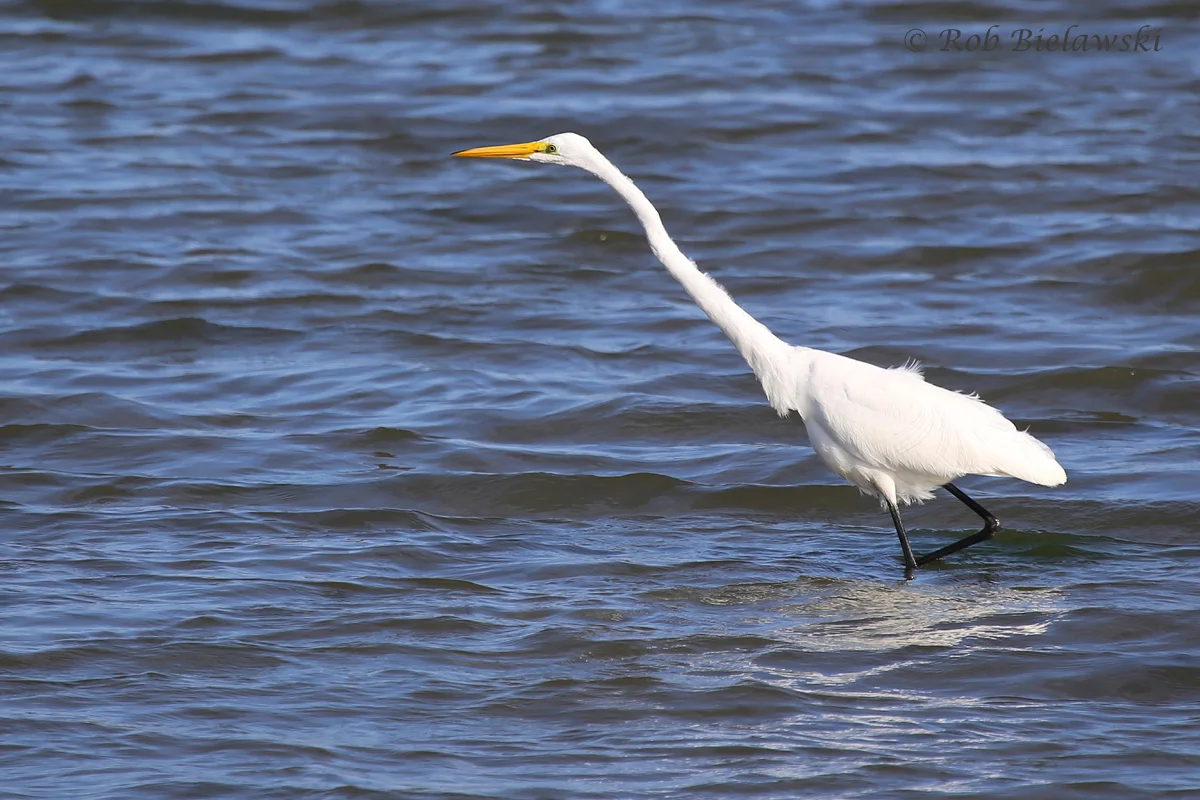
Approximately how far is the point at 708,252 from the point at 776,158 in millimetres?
2336

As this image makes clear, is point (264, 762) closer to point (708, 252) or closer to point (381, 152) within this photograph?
point (708, 252)

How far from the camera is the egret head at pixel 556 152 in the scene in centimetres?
607

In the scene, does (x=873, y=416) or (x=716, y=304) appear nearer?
(x=873, y=416)

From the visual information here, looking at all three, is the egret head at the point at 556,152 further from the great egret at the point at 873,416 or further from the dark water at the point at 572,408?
the dark water at the point at 572,408

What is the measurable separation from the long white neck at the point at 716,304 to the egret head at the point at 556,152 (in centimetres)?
4

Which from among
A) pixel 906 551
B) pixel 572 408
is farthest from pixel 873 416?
pixel 572 408

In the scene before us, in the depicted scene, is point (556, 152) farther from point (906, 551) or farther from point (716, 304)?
point (906, 551)

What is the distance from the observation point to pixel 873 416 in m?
5.77

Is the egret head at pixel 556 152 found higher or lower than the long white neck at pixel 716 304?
higher

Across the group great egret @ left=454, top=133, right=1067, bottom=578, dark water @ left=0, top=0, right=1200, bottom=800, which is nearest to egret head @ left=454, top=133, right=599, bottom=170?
great egret @ left=454, top=133, right=1067, bottom=578

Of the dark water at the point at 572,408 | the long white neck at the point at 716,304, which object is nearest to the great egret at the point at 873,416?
the long white neck at the point at 716,304

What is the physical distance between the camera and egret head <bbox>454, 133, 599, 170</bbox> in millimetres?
6066

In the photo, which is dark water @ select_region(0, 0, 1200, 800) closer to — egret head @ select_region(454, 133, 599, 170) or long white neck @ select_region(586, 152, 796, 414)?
long white neck @ select_region(586, 152, 796, 414)

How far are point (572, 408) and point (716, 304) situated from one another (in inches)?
66.1
